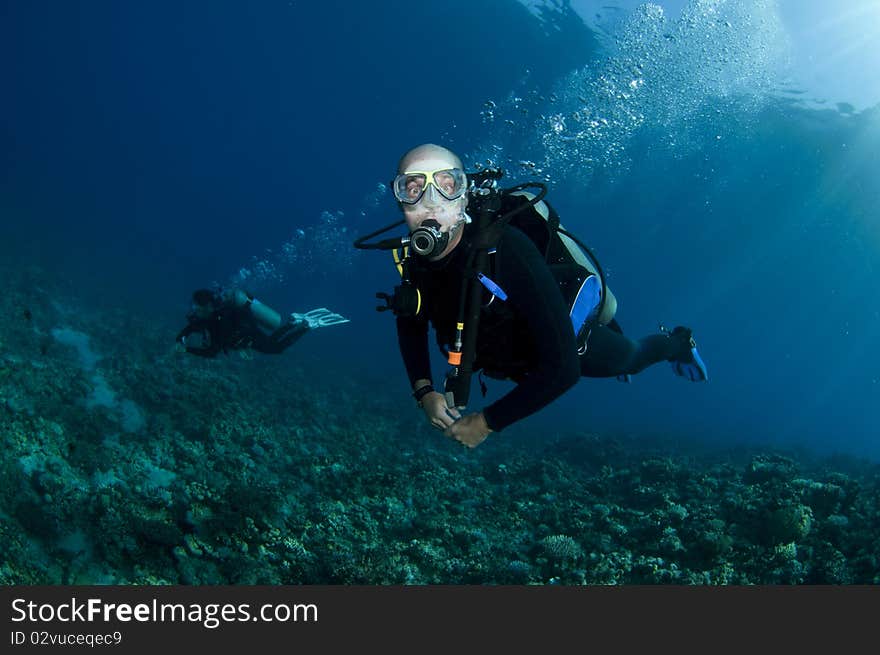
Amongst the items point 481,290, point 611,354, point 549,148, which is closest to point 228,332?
point 611,354

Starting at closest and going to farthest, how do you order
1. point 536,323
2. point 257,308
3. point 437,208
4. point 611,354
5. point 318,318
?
1. point 536,323
2. point 437,208
3. point 611,354
4. point 257,308
5. point 318,318

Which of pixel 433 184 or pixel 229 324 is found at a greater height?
pixel 229 324

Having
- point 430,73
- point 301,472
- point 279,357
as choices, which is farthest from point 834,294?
point 301,472

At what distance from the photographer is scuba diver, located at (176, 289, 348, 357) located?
9570mm

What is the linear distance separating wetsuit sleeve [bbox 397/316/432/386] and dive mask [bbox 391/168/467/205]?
0.93 meters

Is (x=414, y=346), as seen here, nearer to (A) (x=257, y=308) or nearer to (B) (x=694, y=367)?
(B) (x=694, y=367)

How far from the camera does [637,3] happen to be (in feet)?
84.1

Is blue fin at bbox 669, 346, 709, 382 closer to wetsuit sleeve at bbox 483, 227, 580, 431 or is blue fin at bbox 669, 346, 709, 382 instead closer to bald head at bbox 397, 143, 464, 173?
wetsuit sleeve at bbox 483, 227, 580, 431

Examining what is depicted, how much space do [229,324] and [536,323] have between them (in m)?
8.53

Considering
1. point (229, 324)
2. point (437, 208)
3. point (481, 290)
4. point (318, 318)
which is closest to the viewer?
point (481, 290)

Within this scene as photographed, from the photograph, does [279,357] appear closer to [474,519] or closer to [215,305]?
[215,305]

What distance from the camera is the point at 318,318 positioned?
11297 millimetres

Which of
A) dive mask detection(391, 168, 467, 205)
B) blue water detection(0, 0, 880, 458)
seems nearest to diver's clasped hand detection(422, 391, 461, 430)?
dive mask detection(391, 168, 467, 205)

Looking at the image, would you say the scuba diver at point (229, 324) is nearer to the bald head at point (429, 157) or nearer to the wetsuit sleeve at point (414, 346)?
the wetsuit sleeve at point (414, 346)
